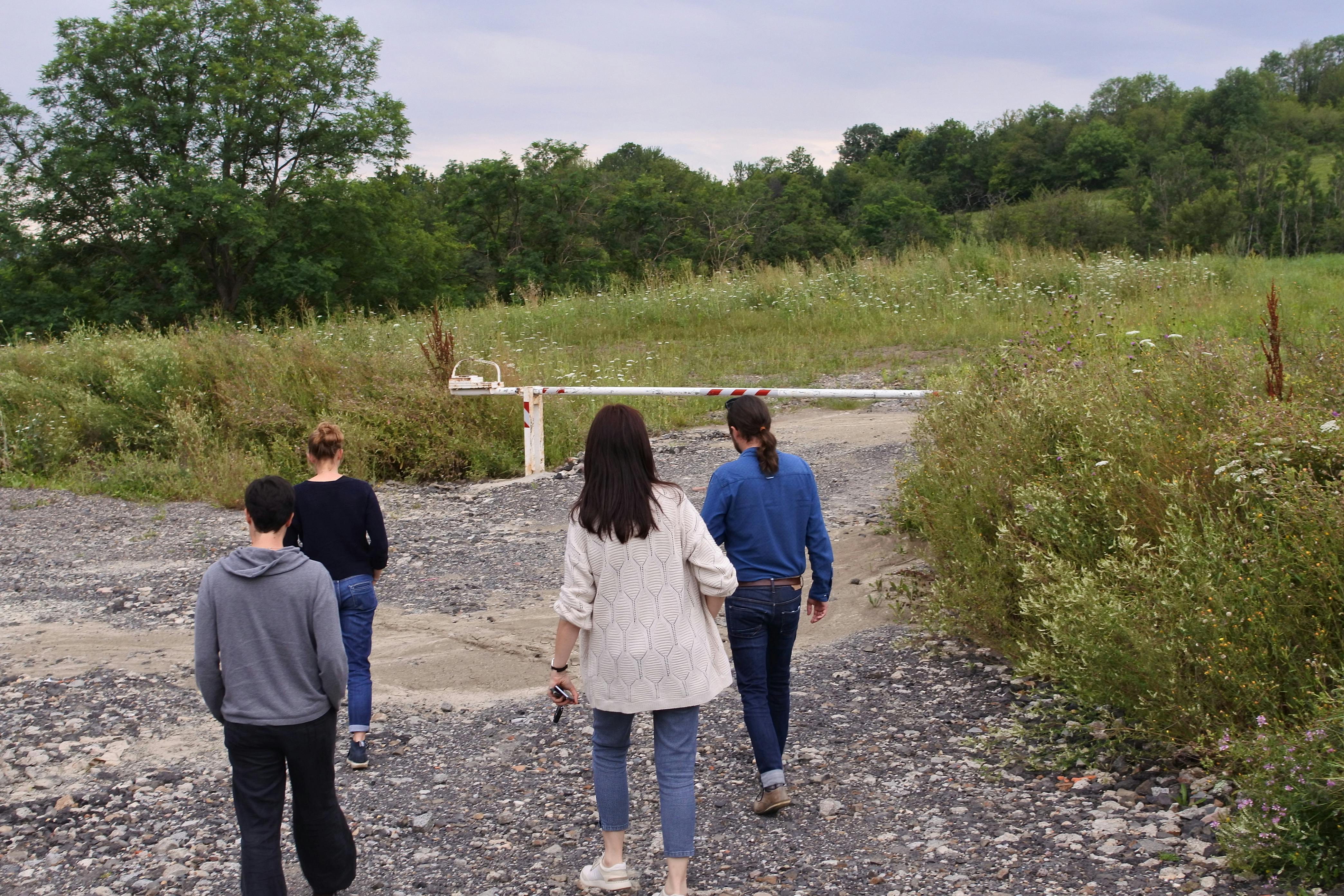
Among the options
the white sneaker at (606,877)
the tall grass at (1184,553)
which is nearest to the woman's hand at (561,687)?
the white sneaker at (606,877)

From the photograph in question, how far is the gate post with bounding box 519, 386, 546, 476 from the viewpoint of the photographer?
11.5 meters

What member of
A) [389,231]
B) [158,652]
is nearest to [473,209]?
[389,231]

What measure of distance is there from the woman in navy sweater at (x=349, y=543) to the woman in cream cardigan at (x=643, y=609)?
59.2 inches

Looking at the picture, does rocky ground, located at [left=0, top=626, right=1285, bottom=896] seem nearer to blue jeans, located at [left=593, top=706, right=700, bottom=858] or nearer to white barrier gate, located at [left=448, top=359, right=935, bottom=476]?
blue jeans, located at [left=593, top=706, right=700, bottom=858]

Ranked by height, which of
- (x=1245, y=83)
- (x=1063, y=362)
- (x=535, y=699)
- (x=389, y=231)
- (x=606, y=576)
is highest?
(x=1245, y=83)

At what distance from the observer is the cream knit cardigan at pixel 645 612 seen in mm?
3576

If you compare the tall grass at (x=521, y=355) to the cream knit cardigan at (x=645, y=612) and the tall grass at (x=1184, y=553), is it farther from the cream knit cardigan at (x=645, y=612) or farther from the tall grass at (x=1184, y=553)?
the cream knit cardigan at (x=645, y=612)

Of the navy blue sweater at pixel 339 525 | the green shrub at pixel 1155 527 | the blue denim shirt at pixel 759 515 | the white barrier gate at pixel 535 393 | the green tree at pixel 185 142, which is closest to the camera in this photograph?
the green shrub at pixel 1155 527

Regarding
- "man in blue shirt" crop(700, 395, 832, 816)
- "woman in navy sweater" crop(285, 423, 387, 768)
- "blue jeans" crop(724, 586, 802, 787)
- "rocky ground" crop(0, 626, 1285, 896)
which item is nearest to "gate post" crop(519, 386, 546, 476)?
"rocky ground" crop(0, 626, 1285, 896)

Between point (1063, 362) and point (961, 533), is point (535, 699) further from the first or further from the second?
point (1063, 362)

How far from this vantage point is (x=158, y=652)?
22.5ft

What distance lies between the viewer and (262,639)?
11.5 feet

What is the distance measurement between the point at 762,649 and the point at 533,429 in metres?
7.54

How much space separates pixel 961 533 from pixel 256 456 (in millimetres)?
8783
